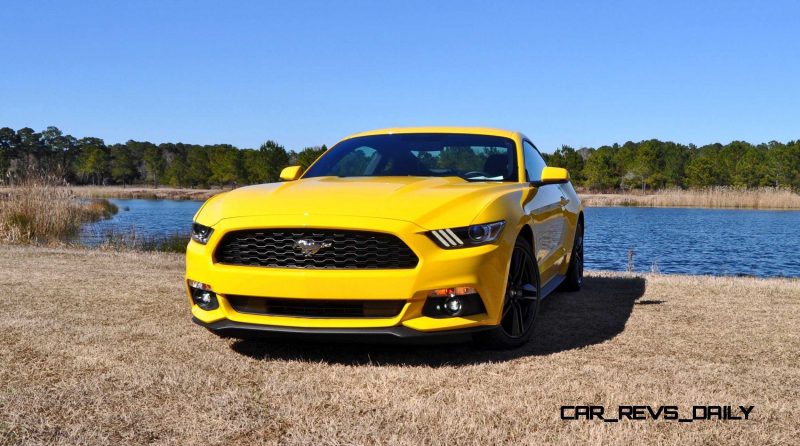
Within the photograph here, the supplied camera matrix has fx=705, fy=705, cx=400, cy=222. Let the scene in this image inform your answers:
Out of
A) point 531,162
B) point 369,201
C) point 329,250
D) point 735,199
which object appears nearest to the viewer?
point 329,250

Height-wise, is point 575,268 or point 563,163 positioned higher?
point 563,163

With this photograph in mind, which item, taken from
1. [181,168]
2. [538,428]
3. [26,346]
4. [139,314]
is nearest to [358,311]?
[538,428]

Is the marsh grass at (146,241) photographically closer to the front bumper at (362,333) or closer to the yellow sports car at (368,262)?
the yellow sports car at (368,262)

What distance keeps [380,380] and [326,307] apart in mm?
552

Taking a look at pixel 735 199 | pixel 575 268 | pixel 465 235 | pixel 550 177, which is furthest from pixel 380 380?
pixel 735 199

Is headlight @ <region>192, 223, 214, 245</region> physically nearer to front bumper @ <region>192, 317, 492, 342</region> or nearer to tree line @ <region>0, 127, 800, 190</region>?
front bumper @ <region>192, 317, 492, 342</region>

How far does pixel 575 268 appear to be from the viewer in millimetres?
7379

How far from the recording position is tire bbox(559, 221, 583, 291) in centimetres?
725

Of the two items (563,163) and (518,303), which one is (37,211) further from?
(563,163)

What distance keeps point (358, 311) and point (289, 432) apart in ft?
3.68

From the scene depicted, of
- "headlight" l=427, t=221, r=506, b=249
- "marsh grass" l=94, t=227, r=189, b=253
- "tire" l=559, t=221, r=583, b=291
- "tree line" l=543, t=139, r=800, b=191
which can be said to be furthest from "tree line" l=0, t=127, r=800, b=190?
"headlight" l=427, t=221, r=506, b=249

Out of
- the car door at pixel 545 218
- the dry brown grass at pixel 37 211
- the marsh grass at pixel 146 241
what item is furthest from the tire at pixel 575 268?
the dry brown grass at pixel 37 211

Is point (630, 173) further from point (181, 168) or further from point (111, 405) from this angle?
point (111, 405)

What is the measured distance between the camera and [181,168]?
366ft
